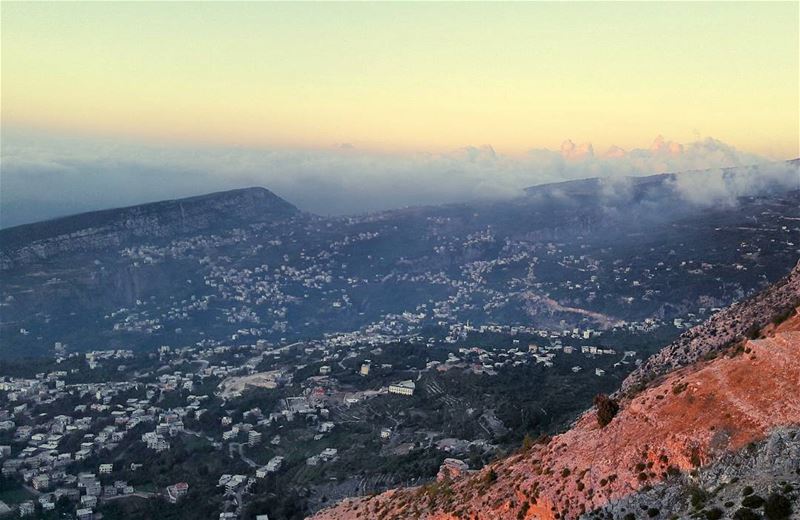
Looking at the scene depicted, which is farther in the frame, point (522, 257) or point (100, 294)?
point (522, 257)

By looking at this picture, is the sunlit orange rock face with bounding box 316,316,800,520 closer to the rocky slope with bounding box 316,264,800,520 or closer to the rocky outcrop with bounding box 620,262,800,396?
the rocky slope with bounding box 316,264,800,520

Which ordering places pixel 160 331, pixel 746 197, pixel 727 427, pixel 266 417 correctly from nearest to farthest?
pixel 727 427 → pixel 266 417 → pixel 160 331 → pixel 746 197

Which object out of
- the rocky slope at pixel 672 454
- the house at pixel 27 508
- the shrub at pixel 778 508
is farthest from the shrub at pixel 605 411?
the house at pixel 27 508

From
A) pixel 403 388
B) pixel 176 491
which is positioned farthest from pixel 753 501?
pixel 403 388

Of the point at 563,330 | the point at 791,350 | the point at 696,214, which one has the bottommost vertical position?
the point at 563,330

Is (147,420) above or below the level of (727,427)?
below

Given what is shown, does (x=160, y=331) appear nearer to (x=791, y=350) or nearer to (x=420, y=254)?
(x=420, y=254)

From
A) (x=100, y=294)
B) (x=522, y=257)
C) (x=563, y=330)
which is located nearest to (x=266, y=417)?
(x=563, y=330)

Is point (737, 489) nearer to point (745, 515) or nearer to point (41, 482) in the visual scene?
point (745, 515)
